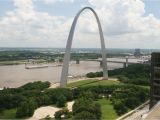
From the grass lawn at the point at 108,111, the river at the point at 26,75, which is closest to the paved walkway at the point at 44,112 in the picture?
the grass lawn at the point at 108,111

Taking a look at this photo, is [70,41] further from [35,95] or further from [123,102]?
[123,102]

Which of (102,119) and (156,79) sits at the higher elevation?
(156,79)

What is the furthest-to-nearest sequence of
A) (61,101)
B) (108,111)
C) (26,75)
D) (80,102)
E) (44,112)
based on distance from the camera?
(26,75), (61,101), (108,111), (44,112), (80,102)

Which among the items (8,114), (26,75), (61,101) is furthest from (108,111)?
(26,75)

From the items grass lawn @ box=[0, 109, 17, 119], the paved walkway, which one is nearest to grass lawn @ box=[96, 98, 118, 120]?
the paved walkway

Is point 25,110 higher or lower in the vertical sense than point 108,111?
higher

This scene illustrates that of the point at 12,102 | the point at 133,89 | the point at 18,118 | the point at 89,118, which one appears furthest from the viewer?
the point at 133,89

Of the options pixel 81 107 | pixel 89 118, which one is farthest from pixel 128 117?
pixel 89 118

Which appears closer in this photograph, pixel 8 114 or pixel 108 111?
pixel 8 114

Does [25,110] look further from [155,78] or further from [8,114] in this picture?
[155,78]

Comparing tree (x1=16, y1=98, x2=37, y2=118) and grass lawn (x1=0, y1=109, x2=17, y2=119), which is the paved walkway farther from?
grass lawn (x1=0, y1=109, x2=17, y2=119)

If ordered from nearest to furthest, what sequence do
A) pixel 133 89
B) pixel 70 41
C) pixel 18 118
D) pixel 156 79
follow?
pixel 156 79 < pixel 18 118 < pixel 133 89 < pixel 70 41
